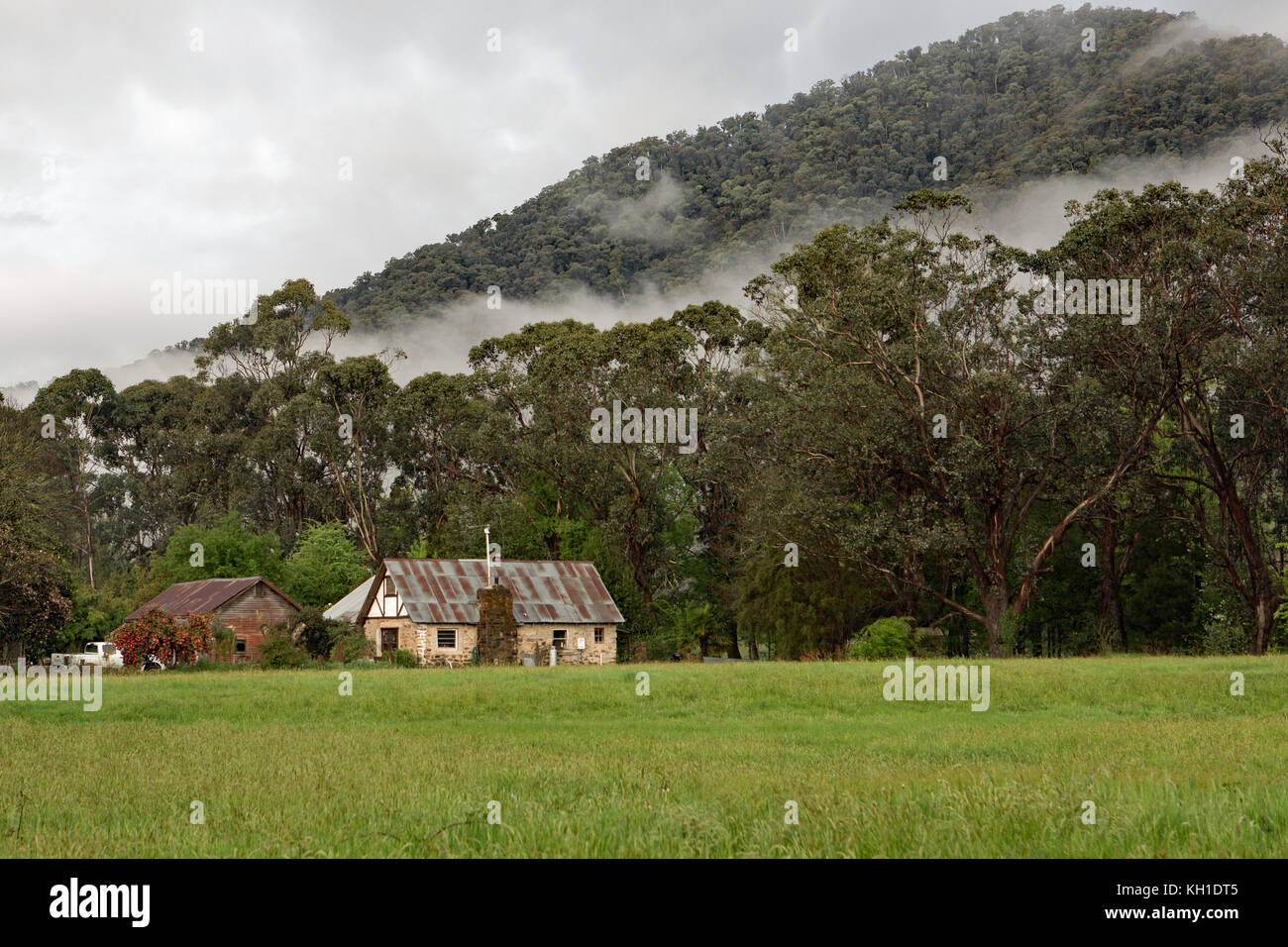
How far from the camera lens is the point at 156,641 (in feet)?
160

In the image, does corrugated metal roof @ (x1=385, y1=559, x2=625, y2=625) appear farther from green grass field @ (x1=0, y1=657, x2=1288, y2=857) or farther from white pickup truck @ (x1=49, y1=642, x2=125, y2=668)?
green grass field @ (x1=0, y1=657, x2=1288, y2=857)

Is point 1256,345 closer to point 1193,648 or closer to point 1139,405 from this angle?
point 1139,405

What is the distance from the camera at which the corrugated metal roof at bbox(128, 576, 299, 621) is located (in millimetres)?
63959

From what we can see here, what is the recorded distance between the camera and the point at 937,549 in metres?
49.8

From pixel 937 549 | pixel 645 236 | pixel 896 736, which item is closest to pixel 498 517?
pixel 937 549

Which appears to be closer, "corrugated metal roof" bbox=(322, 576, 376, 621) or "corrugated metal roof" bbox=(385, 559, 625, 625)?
"corrugated metal roof" bbox=(385, 559, 625, 625)

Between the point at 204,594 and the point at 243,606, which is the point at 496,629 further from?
the point at 204,594

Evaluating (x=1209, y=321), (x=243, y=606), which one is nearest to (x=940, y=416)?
(x=1209, y=321)

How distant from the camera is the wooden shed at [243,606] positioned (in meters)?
63.8

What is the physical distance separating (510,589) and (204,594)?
17.6m

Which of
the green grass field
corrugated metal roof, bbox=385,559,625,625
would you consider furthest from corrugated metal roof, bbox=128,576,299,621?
the green grass field

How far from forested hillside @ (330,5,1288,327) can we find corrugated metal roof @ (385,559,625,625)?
66.6 metres
